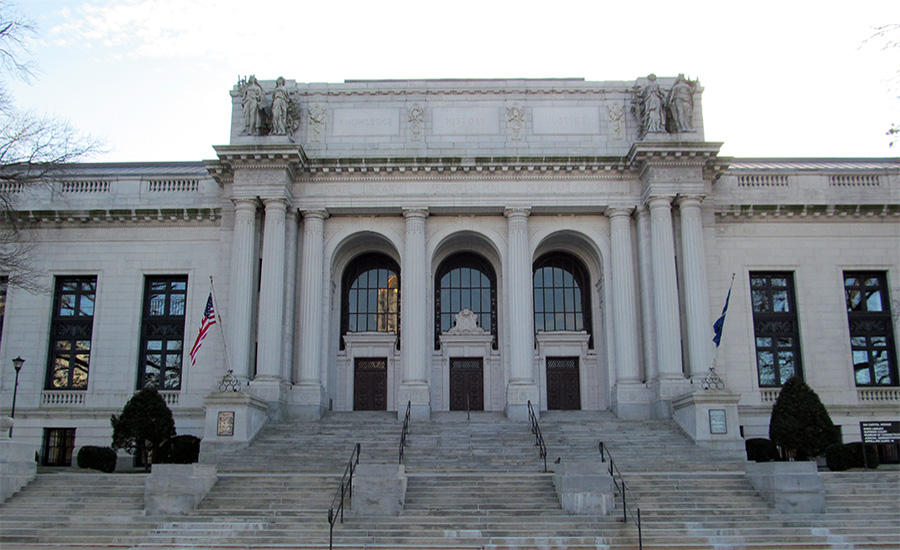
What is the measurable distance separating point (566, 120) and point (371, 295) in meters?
11.2

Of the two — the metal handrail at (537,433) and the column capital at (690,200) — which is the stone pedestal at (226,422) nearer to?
the metal handrail at (537,433)

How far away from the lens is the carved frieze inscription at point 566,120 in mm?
33469

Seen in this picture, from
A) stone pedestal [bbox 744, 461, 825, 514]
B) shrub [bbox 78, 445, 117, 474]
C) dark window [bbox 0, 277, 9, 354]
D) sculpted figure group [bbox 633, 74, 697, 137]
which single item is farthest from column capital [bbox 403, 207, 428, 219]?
stone pedestal [bbox 744, 461, 825, 514]

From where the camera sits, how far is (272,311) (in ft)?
100

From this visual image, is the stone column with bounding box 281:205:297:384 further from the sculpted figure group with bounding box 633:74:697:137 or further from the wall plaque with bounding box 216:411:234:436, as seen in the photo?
the sculpted figure group with bounding box 633:74:697:137

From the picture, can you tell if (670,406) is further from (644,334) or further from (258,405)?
(258,405)

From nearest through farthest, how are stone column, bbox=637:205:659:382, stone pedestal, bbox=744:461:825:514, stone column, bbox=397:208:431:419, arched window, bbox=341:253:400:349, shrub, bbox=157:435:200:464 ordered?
stone pedestal, bbox=744:461:825:514 < shrub, bbox=157:435:200:464 < stone column, bbox=397:208:431:419 < stone column, bbox=637:205:659:382 < arched window, bbox=341:253:400:349

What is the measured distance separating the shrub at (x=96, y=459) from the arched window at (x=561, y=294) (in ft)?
56.2

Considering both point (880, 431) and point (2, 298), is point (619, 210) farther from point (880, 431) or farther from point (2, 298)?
point (2, 298)

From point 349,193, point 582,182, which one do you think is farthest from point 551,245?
point 349,193

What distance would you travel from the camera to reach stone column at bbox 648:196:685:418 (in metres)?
29.5

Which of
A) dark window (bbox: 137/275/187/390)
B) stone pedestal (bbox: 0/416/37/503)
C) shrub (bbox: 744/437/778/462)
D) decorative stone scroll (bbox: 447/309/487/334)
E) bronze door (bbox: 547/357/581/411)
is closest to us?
stone pedestal (bbox: 0/416/37/503)

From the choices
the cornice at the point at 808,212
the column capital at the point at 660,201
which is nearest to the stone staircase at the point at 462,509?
the column capital at the point at 660,201

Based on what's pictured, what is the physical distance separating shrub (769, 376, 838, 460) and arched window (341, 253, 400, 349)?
15647 millimetres
